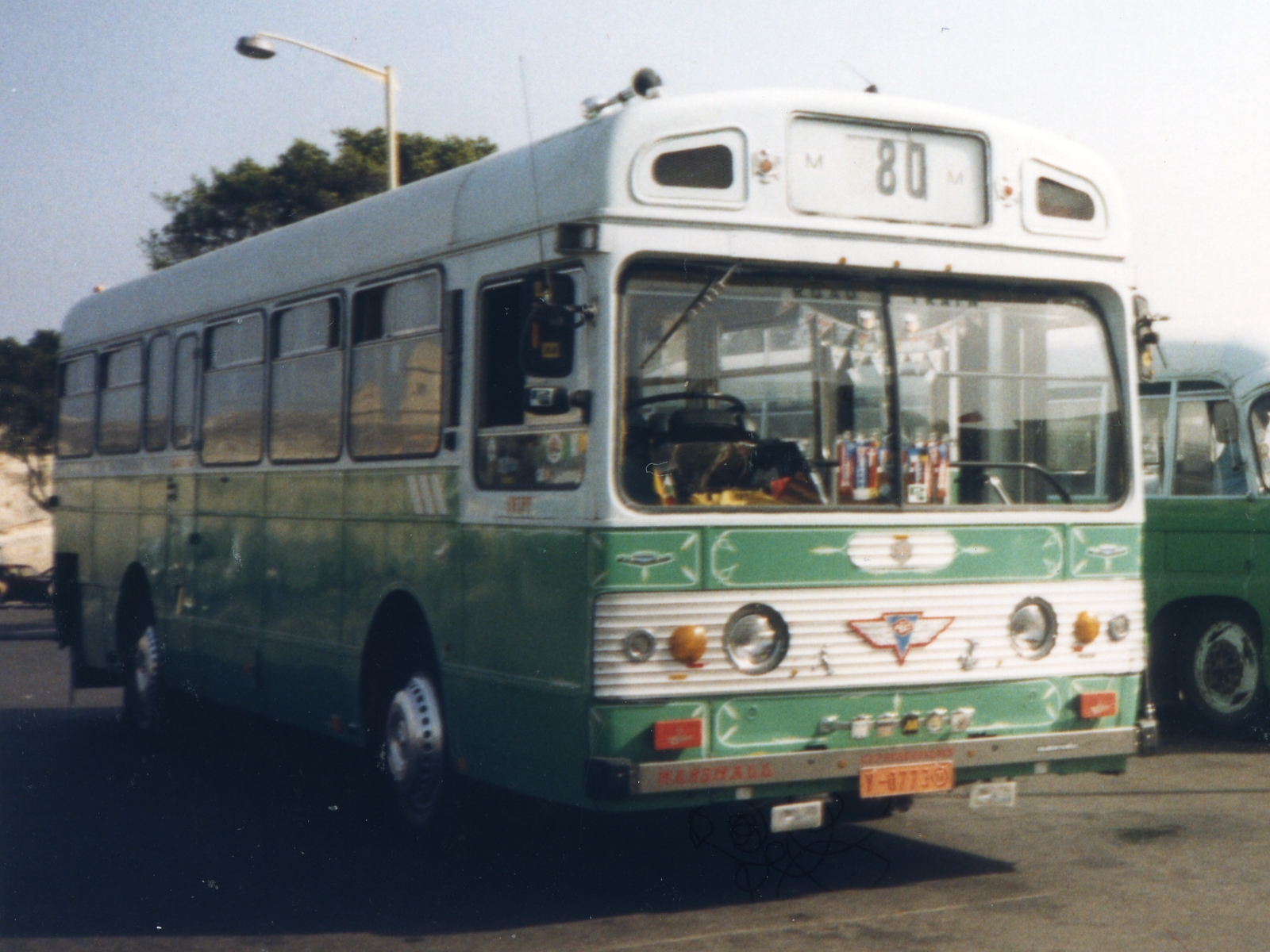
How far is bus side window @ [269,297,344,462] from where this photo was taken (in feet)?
27.9

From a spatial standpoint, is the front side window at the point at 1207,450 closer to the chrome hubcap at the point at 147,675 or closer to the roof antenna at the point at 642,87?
the roof antenna at the point at 642,87

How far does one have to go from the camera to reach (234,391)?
9.91 m

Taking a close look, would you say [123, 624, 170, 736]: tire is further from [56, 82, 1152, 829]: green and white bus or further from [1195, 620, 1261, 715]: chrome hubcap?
[1195, 620, 1261, 715]: chrome hubcap

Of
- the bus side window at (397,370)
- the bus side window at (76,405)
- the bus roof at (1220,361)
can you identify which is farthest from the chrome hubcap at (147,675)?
the bus roof at (1220,361)

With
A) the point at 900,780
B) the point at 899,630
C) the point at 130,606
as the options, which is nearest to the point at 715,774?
the point at 900,780

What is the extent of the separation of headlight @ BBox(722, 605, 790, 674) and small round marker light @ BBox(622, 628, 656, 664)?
0.29 m

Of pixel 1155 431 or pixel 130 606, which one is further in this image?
pixel 130 606

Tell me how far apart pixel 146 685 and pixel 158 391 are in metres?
2.01

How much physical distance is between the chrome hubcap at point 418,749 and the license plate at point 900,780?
2.02 meters

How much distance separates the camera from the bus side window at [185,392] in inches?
418

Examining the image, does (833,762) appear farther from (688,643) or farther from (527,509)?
(527,509)

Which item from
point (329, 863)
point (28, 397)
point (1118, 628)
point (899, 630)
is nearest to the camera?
point (899, 630)

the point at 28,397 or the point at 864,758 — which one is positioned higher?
the point at 28,397

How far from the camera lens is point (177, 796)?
30.2 feet
